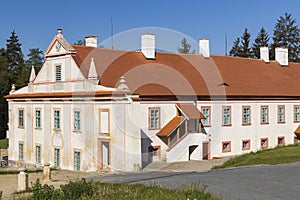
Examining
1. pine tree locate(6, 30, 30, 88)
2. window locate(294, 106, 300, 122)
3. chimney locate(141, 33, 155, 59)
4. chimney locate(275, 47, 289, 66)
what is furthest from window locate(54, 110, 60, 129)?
pine tree locate(6, 30, 30, 88)

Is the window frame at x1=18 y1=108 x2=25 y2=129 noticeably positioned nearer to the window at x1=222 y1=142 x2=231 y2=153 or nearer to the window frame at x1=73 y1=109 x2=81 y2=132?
the window frame at x1=73 y1=109 x2=81 y2=132

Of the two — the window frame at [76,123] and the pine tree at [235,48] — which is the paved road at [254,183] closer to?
the window frame at [76,123]

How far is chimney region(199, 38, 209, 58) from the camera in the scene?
39188mm

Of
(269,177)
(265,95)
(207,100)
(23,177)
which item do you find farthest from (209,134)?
(23,177)

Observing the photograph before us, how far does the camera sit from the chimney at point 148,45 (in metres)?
34.7

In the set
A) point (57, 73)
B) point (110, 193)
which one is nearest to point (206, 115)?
point (57, 73)

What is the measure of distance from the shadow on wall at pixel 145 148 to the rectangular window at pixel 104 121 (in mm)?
2210

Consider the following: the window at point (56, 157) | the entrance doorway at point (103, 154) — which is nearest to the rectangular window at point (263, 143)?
the entrance doorway at point (103, 154)

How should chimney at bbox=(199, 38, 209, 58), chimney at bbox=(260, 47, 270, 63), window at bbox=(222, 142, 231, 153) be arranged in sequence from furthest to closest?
chimney at bbox=(260, 47, 270, 63), chimney at bbox=(199, 38, 209, 58), window at bbox=(222, 142, 231, 153)

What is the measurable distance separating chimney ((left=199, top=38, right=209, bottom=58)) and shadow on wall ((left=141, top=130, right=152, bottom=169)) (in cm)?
1286

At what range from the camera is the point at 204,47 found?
39312 millimetres

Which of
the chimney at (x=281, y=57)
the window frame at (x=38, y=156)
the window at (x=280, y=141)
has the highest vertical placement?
the chimney at (x=281, y=57)

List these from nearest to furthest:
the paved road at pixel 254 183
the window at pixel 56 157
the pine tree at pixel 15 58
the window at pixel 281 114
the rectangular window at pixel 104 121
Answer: the paved road at pixel 254 183 < the rectangular window at pixel 104 121 < the window at pixel 56 157 < the window at pixel 281 114 < the pine tree at pixel 15 58

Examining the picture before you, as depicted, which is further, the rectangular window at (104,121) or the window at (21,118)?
the window at (21,118)
